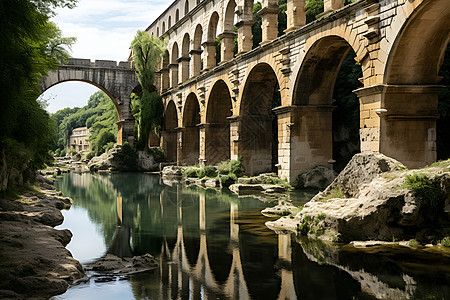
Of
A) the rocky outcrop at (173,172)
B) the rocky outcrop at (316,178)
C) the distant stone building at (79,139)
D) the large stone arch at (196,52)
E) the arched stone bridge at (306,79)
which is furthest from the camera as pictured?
the distant stone building at (79,139)

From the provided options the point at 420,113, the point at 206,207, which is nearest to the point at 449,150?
the point at 420,113

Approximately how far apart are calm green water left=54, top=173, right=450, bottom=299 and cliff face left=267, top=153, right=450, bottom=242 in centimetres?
58

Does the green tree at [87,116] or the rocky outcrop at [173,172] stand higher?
the green tree at [87,116]

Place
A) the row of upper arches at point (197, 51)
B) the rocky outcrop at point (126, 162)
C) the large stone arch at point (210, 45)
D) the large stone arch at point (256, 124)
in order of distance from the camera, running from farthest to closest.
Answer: the rocky outcrop at point (126, 162) → the large stone arch at point (210, 45) → the row of upper arches at point (197, 51) → the large stone arch at point (256, 124)

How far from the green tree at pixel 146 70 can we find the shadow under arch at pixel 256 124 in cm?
1510

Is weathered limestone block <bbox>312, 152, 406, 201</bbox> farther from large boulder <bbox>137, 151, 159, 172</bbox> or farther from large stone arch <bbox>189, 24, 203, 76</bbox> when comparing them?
large boulder <bbox>137, 151, 159, 172</bbox>

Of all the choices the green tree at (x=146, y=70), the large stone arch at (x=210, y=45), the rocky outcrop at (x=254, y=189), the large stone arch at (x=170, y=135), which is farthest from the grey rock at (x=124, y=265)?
the large stone arch at (x=170, y=135)

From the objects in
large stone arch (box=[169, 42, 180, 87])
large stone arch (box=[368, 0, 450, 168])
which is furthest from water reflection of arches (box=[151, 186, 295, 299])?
large stone arch (box=[169, 42, 180, 87])

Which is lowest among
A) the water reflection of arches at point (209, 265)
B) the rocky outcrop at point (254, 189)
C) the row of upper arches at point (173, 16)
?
the water reflection of arches at point (209, 265)

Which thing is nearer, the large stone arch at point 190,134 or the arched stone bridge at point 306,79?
the arched stone bridge at point 306,79

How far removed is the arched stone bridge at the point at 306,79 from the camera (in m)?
12.1

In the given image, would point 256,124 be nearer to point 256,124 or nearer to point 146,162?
point 256,124

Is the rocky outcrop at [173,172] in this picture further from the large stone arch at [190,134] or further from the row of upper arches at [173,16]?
the row of upper arches at [173,16]

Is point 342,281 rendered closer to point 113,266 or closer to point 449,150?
point 113,266
